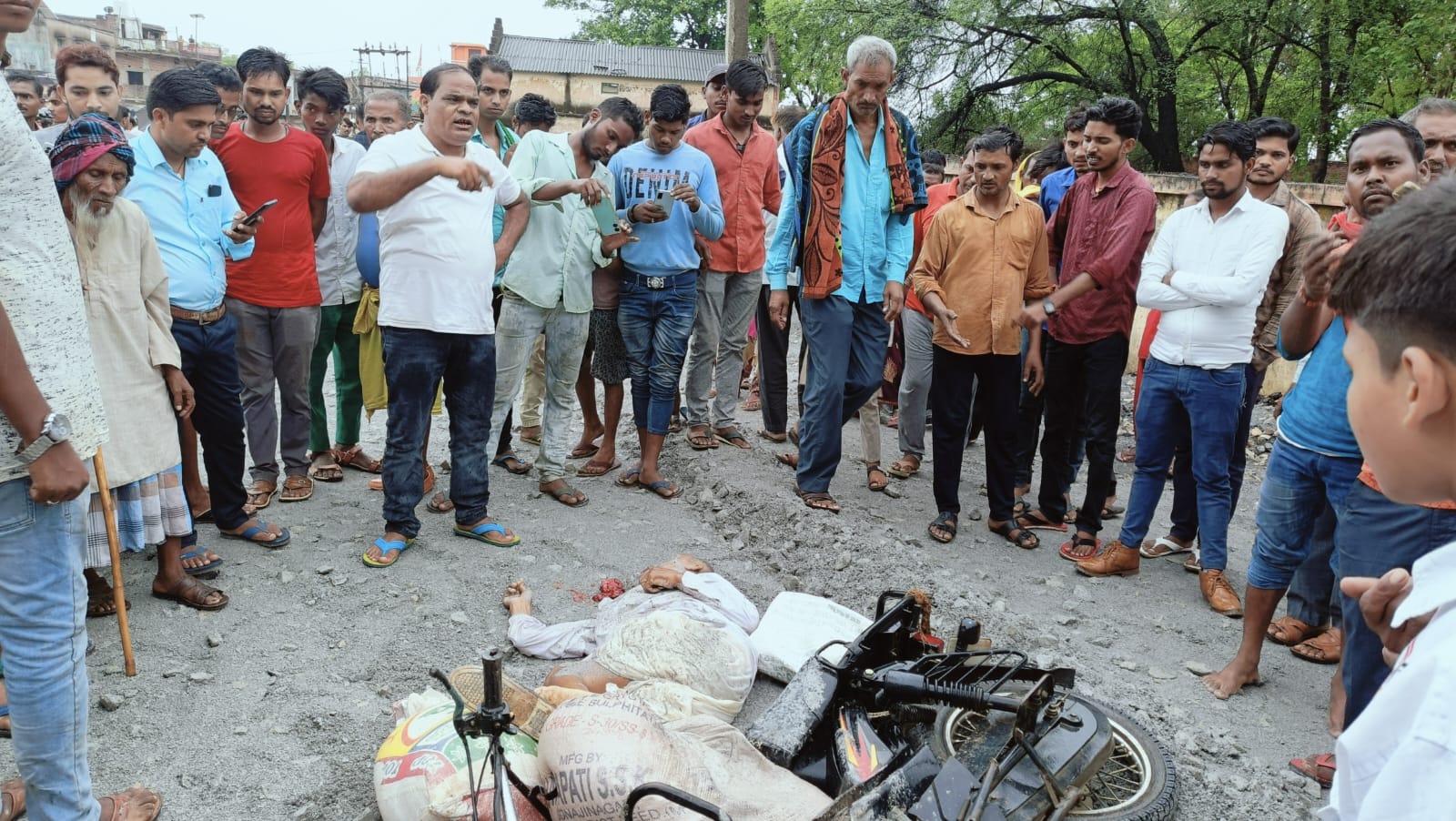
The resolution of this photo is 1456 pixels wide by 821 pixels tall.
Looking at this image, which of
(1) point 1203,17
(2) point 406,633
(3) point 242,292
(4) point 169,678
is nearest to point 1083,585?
(2) point 406,633

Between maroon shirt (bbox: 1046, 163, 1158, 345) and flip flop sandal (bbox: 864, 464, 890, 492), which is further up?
maroon shirt (bbox: 1046, 163, 1158, 345)

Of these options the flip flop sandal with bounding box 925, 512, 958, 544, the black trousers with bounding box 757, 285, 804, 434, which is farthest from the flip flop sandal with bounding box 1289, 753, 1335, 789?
the black trousers with bounding box 757, 285, 804, 434

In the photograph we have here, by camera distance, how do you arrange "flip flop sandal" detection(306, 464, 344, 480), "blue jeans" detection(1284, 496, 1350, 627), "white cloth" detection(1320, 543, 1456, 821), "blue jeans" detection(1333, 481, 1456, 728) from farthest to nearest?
"flip flop sandal" detection(306, 464, 344, 480) → "blue jeans" detection(1284, 496, 1350, 627) → "blue jeans" detection(1333, 481, 1456, 728) → "white cloth" detection(1320, 543, 1456, 821)

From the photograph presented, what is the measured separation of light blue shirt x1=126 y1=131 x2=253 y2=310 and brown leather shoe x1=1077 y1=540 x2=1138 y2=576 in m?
4.47

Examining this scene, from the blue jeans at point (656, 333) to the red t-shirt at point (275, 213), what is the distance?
1.76 meters

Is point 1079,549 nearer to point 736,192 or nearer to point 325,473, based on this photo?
point 736,192

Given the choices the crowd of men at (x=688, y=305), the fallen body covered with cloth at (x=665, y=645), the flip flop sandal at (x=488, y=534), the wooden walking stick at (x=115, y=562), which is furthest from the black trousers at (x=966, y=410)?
the wooden walking stick at (x=115, y=562)

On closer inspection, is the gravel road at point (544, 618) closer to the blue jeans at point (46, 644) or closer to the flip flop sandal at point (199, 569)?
the flip flop sandal at point (199, 569)

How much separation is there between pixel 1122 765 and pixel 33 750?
2.98 metres

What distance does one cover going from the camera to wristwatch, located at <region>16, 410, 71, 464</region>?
2.04 metres

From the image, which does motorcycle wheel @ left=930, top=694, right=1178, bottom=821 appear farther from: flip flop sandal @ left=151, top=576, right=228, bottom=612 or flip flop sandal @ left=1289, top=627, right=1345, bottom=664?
flip flop sandal @ left=151, top=576, right=228, bottom=612

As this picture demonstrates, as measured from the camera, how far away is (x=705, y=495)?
18.3 feet

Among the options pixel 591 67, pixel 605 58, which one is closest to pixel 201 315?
pixel 591 67

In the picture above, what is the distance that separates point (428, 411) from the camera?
4520mm
